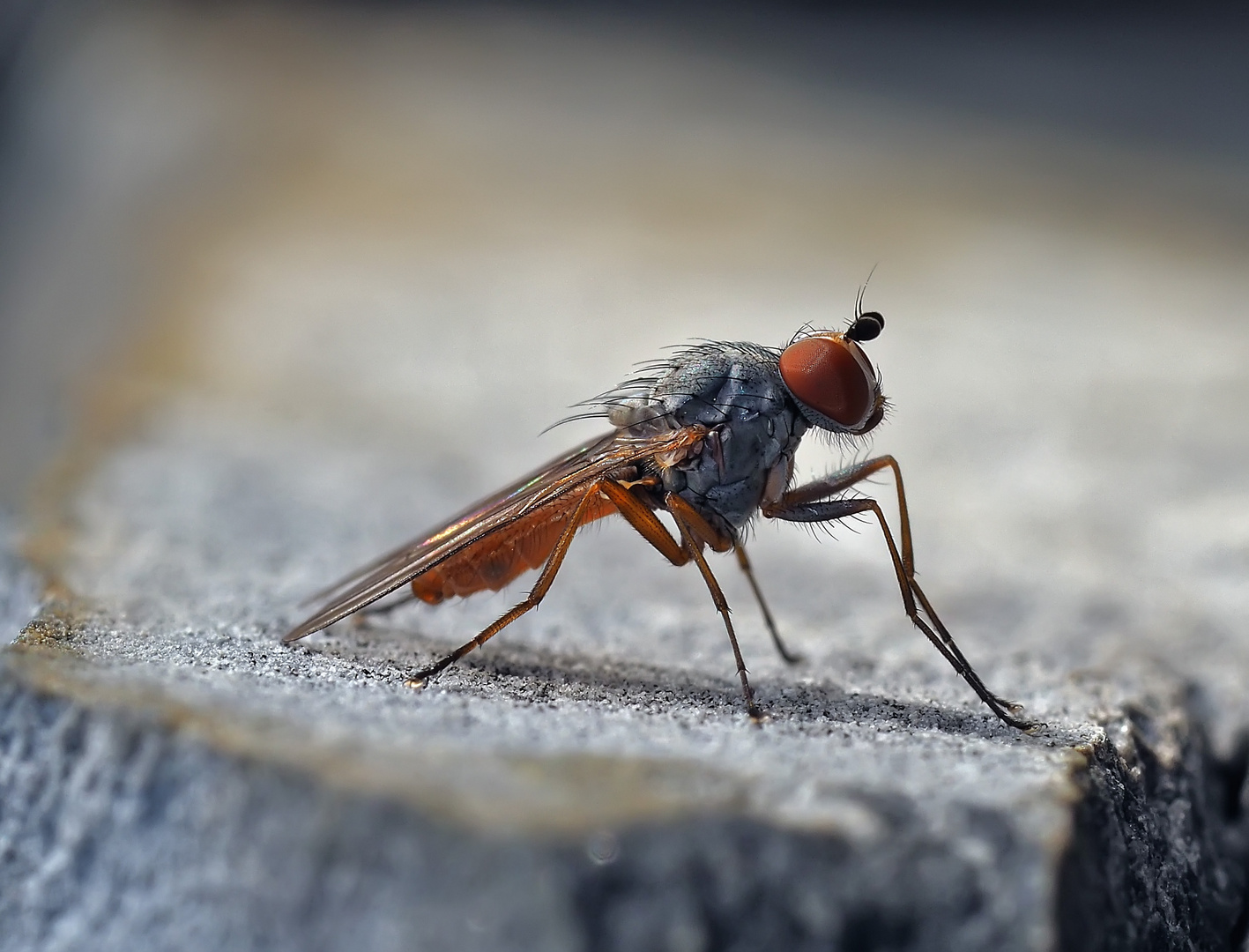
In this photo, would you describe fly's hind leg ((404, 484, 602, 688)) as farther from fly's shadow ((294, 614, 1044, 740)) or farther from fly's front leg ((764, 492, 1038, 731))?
fly's front leg ((764, 492, 1038, 731))

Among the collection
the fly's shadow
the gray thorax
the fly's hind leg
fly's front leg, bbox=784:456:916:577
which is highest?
the gray thorax

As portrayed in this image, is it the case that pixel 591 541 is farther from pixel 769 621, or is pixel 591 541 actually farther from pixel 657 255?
pixel 657 255

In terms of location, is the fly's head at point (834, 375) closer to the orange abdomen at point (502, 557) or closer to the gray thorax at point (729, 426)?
the gray thorax at point (729, 426)

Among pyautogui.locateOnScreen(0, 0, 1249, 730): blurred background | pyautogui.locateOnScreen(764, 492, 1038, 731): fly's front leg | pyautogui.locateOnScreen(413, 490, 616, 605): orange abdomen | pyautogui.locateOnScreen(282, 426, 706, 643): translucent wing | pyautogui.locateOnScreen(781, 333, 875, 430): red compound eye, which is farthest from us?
pyautogui.locateOnScreen(0, 0, 1249, 730): blurred background

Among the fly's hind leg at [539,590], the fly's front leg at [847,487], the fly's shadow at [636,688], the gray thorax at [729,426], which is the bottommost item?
the fly's shadow at [636,688]

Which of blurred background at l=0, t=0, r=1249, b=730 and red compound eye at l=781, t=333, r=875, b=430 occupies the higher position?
blurred background at l=0, t=0, r=1249, b=730

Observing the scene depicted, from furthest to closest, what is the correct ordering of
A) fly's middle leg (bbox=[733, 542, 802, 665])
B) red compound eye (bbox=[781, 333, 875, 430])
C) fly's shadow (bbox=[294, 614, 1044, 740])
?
1. fly's middle leg (bbox=[733, 542, 802, 665])
2. red compound eye (bbox=[781, 333, 875, 430])
3. fly's shadow (bbox=[294, 614, 1044, 740])

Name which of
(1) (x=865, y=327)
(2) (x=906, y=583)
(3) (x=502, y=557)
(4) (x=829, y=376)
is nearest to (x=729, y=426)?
(4) (x=829, y=376)

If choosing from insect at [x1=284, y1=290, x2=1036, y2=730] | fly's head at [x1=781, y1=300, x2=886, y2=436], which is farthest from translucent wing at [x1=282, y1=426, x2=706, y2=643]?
fly's head at [x1=781, y1=300, x2=886, y2=436]

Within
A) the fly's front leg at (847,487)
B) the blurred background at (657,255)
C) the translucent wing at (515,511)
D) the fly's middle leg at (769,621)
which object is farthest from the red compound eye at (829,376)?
the blurred background at (657,255)
